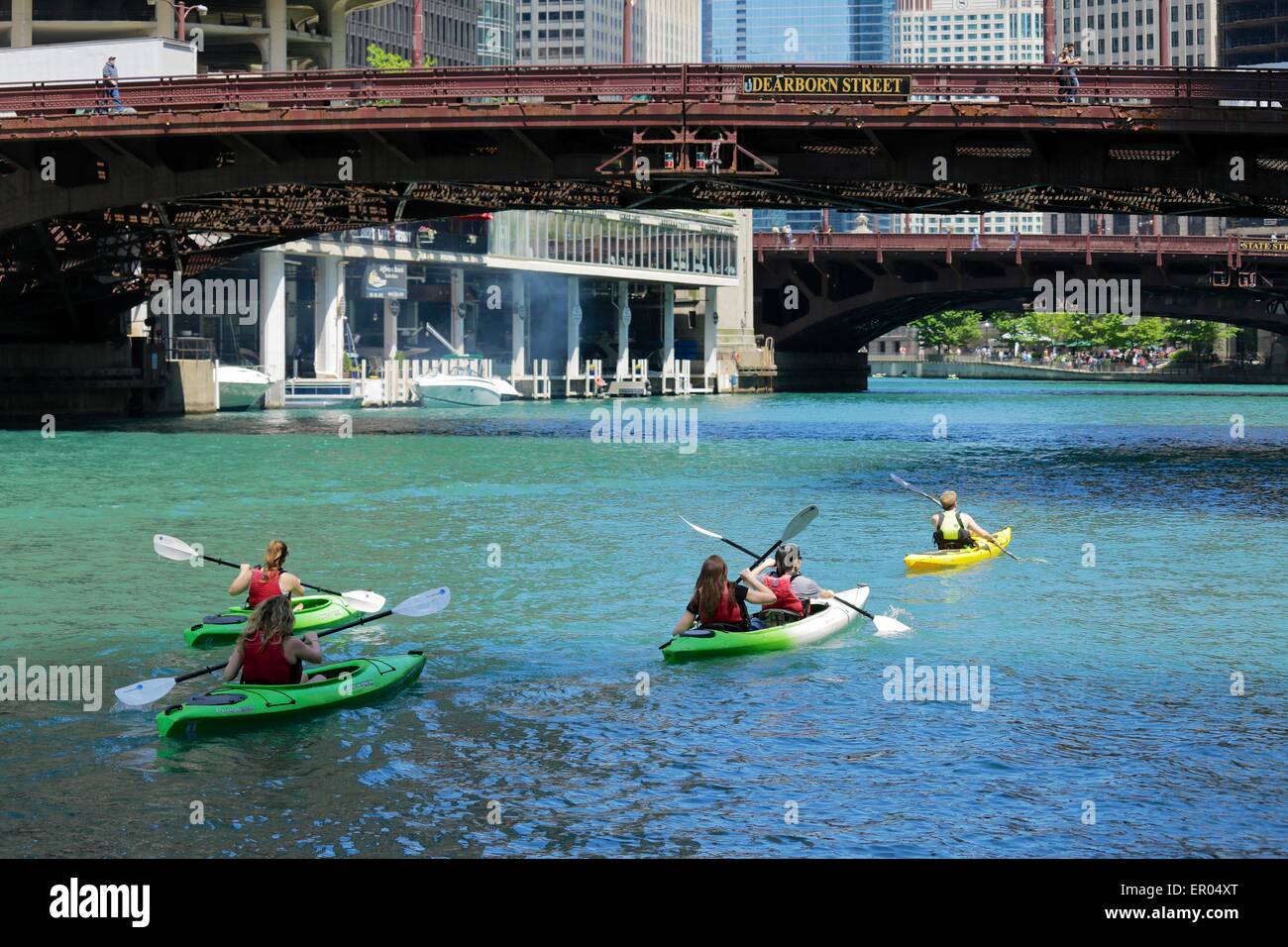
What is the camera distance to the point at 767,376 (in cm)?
13500

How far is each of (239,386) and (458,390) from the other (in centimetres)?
1510

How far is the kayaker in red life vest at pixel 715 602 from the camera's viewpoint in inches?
808

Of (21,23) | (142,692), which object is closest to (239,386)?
(21,23)

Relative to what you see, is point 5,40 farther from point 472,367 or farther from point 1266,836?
point 1266,836

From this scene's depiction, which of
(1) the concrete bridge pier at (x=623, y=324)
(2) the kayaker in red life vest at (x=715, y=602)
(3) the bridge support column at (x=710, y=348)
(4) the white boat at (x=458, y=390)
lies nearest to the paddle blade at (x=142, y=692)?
(2) the kayaker in red life vest at (x=715, y=602)

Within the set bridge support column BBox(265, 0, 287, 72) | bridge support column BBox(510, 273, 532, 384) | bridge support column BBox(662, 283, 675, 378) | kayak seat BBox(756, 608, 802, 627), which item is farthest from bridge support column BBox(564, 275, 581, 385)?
kayak seat BBox(756, 608, 802, 627)

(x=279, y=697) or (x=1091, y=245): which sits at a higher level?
(x=1091, y=245)

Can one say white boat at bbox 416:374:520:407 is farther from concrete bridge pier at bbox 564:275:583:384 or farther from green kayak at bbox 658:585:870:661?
green kayak at bbox 658:585:870:661

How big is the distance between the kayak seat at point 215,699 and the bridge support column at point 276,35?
276ft

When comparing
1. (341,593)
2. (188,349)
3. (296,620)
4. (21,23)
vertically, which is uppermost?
(21,23)

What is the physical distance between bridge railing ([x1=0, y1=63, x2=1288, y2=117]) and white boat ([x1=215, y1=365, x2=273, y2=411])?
30.0m

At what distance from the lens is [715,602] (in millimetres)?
20656

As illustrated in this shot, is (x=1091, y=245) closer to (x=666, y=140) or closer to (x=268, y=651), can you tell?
(x=666, y=140)
